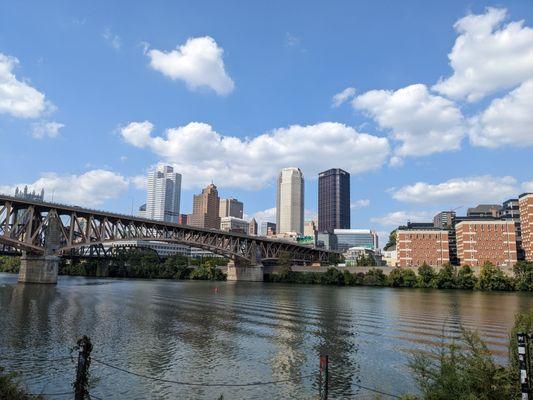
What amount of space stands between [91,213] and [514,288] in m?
122

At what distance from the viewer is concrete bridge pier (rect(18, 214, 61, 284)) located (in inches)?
4092

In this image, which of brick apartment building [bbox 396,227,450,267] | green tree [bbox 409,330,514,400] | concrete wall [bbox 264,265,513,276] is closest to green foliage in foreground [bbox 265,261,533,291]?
concrete wall [bbox 264,265,513,276]

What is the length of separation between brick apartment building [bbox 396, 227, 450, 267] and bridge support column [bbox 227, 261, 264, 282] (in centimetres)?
5597

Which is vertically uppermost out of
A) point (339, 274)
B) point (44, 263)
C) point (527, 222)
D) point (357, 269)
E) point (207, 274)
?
point (527, 222)

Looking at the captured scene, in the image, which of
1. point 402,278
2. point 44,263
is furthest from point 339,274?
point 44,263

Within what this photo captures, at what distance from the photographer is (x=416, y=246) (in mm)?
164000

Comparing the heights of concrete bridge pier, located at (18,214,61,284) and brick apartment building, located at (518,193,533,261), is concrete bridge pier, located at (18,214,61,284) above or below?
below

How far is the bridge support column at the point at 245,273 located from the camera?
553ft

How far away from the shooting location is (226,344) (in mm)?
32562

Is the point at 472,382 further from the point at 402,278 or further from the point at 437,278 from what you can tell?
the point at 402,278

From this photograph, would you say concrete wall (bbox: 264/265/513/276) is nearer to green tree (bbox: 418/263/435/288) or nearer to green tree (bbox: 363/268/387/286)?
green tree (bbox: 363/268/387/286)

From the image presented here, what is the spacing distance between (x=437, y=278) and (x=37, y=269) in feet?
370

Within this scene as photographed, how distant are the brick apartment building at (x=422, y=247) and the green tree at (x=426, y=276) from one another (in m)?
29.4

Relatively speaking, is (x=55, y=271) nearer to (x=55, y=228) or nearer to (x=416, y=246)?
(x=55, y=228)
